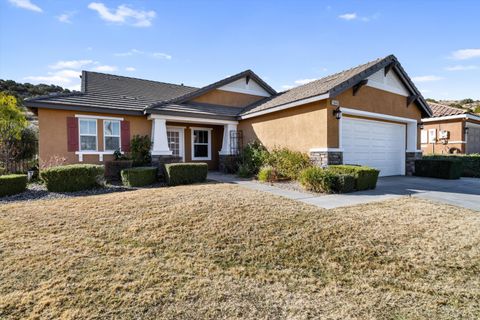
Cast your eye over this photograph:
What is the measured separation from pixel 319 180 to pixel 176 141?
9.05 m

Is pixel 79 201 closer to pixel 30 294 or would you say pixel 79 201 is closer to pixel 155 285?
pixel 30 294

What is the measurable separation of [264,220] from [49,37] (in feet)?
35.0

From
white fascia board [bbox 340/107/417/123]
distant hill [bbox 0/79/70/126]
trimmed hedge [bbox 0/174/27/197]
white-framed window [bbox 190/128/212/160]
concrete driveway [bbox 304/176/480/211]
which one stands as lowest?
concrete driveway [bbox 304/176/480/211]

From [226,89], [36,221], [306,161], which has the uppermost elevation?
[226,89]

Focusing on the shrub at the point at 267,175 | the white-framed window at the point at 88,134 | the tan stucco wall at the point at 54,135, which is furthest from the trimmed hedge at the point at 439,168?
the tan stucco wall at the point at 54,135

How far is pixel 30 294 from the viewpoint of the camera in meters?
3.08

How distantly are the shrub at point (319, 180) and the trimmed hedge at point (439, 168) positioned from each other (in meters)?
7.22

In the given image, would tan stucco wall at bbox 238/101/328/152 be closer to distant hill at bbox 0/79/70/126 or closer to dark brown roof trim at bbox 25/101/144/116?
dark brown roof trim at bbox 25/101/144/116

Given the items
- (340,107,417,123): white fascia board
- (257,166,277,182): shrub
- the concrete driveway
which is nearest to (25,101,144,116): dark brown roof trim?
(257,166,277,182): shrub

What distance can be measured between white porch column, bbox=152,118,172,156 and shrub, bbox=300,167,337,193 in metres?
6.86

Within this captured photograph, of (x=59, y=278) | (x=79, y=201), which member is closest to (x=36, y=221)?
(x=79, y=201)

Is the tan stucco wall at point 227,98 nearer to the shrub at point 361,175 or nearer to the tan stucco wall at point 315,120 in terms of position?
the tan stucco wall at point 315,120

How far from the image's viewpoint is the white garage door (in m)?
11.0

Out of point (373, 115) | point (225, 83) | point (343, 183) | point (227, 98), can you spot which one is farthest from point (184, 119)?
point (373, 115)
